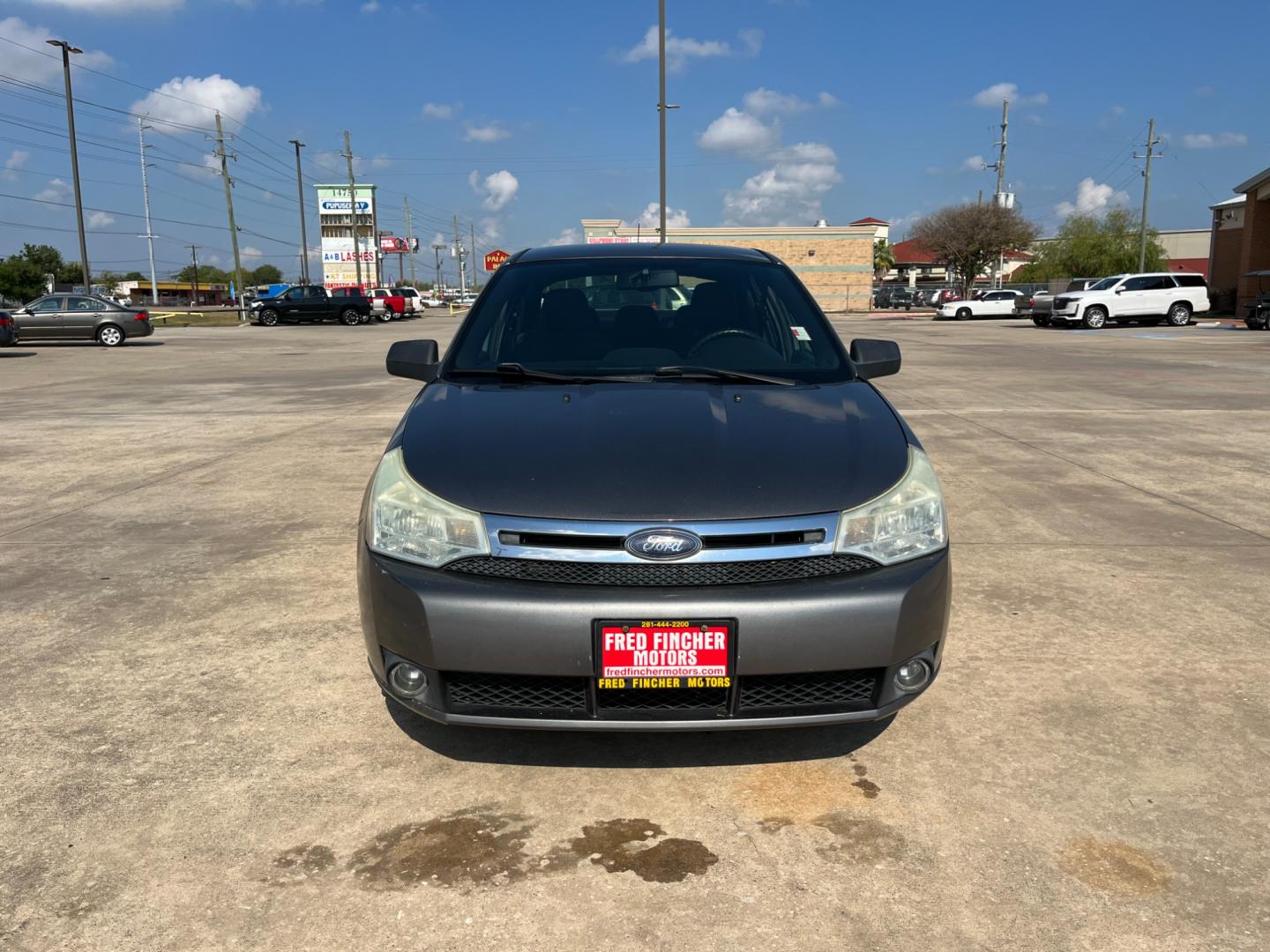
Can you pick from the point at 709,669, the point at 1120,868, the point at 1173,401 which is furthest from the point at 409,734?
the point at 1173,401

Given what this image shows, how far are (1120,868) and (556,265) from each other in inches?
119

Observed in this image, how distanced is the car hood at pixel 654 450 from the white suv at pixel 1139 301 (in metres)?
31.7

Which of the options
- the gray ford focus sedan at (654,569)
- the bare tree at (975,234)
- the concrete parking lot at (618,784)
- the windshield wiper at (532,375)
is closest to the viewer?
the concrete parking lot at (618,784)

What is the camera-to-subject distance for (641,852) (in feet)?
7.84

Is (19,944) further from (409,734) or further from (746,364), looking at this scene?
(746,364)

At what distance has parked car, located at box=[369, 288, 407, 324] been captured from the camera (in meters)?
44.2

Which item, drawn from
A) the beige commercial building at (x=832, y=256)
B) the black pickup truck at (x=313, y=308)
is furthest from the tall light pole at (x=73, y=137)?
the beige commercial building at (x=832, y=256)

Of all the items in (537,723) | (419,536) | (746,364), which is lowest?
(537,723)

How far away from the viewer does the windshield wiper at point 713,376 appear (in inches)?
132

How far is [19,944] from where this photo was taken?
2049 millimetres

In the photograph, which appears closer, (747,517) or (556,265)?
(747,517)

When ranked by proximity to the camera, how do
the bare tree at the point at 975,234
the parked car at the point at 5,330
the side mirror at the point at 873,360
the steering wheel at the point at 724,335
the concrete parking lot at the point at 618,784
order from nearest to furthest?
1. the concrete parking lot at the point at 618,784
2. the steering wheel at the point at 724,335
3. the side mirror at the point at 873,360
4. the parked car at the point at 5,330
5. the bare tree at the point at 975,234

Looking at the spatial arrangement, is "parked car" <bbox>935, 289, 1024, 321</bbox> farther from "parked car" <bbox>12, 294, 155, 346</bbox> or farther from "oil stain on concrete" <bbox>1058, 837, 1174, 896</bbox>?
"oil stain on concrete" <bbox>1058, 837, 1174, 896</bbox>

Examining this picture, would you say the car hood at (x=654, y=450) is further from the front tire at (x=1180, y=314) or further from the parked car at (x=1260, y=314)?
the front tire at (x=1180, y=314)
